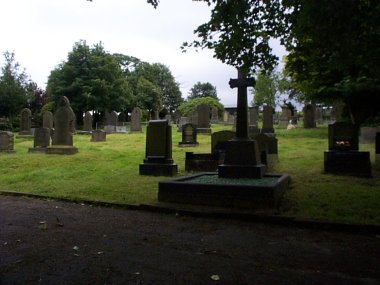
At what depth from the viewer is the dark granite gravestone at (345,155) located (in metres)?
10.8

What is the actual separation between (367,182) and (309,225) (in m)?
4.59

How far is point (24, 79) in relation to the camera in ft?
153

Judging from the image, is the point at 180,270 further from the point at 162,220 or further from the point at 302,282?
the point at 162,220

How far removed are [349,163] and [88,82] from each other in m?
38.1

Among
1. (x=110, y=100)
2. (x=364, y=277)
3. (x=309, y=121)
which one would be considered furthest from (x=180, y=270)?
(x=110, y=100)

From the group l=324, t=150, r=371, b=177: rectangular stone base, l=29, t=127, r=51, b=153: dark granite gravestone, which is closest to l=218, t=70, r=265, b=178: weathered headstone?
l=324, t=150, r=371, b=177: rectangular stone base

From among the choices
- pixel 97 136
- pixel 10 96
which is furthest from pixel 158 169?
pixel 10 96

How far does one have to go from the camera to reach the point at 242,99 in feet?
30.8

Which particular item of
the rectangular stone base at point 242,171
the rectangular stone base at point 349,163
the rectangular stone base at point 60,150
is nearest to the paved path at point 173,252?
the rectangular stone base at point 242,171

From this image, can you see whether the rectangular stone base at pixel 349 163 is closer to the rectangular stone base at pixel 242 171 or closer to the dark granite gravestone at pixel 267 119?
the rectangular stone base at pixel 242 171

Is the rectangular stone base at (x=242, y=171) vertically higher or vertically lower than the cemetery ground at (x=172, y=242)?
higher

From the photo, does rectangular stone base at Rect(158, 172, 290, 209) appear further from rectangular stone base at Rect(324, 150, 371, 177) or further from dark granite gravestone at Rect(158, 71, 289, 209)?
rectangular stone base at Rect(324, 150, 371, 177)

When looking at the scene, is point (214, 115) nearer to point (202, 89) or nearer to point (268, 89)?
point (268, 89)

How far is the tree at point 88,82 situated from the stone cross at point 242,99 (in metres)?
35.8
